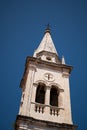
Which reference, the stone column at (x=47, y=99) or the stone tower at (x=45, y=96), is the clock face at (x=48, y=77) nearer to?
the stone tower at (x=45, y=96)

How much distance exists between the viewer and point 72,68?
25719mm

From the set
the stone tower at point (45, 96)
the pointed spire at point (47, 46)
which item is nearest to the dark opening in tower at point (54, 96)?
the stone tower at point (45, 96)

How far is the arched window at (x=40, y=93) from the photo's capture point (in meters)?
22.2

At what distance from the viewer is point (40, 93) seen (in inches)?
906

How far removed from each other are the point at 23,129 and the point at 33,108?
258 cm

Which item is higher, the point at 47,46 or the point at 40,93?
the point at 47,46

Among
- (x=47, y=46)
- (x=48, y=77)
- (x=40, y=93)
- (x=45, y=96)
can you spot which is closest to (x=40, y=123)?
(x=45, y=96)

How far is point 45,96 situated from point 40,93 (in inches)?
43.5

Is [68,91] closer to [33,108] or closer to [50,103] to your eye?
[50,103]

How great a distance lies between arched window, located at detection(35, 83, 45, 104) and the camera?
73.0 ft

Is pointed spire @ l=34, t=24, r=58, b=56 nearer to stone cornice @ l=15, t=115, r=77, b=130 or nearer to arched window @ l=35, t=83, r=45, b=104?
arched window @ l=35, t=83, r=45, b=104

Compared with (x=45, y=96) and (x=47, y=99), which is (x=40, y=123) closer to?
(x=47, y=99)

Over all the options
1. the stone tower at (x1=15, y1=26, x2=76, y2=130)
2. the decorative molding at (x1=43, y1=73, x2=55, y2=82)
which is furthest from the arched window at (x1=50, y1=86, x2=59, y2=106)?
the decorative molding at (x1=43, y1=73, x2=55, y2=82)

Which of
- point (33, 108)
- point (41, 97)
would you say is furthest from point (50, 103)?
point (33, 108)
